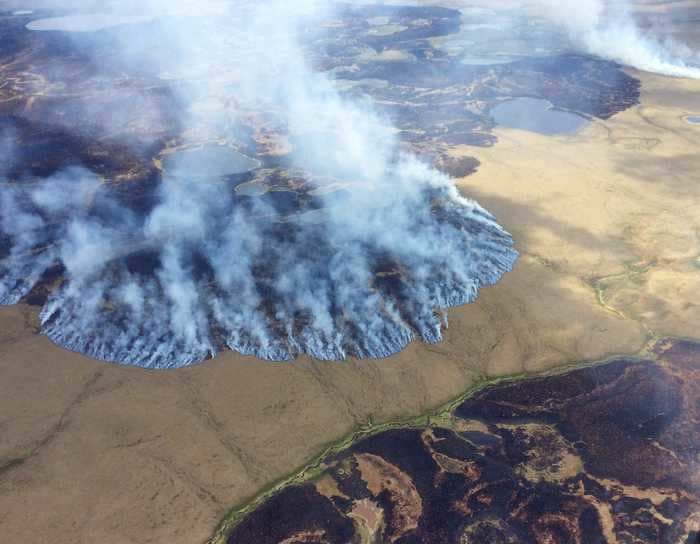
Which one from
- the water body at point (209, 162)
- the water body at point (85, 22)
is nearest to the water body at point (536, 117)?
the water body at point (209, 162)

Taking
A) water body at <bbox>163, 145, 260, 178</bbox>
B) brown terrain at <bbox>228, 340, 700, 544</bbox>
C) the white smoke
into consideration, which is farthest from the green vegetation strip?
the white smoke

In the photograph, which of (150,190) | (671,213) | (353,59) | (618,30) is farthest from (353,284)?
(618,30)

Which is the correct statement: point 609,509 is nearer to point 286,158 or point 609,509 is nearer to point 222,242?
point 222,242

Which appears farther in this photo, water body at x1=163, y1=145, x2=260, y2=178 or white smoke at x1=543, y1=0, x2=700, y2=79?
white smoke at x1=543, y1=0, x2=700, y2=79

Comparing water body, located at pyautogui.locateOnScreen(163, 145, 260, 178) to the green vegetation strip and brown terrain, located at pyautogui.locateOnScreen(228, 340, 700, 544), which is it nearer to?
the green vegetation strip

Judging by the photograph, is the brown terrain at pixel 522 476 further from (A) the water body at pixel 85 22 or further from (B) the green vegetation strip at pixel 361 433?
(A) the water body at pixel 85 22
